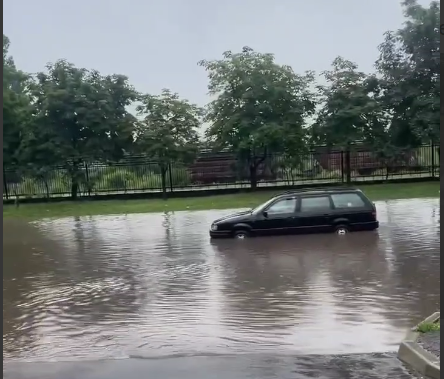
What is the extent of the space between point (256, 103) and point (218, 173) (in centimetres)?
353

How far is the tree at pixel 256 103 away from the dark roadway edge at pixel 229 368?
18446 mm

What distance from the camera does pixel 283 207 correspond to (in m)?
14.2

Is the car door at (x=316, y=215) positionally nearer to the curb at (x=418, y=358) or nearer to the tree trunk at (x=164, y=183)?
the curb at (x=418, y=358)

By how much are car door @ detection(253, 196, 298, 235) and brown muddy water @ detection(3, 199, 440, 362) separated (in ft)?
1.15

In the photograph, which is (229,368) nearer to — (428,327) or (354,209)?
(428,327)

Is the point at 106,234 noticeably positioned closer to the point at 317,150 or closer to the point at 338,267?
the point at 338,267

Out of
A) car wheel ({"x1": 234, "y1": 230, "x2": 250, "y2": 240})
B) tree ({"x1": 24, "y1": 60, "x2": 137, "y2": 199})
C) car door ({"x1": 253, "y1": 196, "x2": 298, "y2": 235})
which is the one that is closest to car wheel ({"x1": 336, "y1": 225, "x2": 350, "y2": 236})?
car door ({"x1": 253, "y1": 196, "x2": 298, "y2": 235})

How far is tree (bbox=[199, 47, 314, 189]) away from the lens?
23.8 m

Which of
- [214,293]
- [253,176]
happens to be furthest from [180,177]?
[214,293]

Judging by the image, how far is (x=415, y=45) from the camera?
23.5m

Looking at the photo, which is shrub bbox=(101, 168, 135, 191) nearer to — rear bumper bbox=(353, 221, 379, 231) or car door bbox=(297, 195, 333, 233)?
car door bbox=(297, 195, 333, 233)

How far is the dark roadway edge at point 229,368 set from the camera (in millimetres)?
5027

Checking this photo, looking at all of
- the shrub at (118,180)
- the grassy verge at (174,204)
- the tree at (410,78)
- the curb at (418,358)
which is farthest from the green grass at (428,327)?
the shrub at (118,180)

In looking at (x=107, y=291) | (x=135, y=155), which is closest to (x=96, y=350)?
(x=107, y=291)
